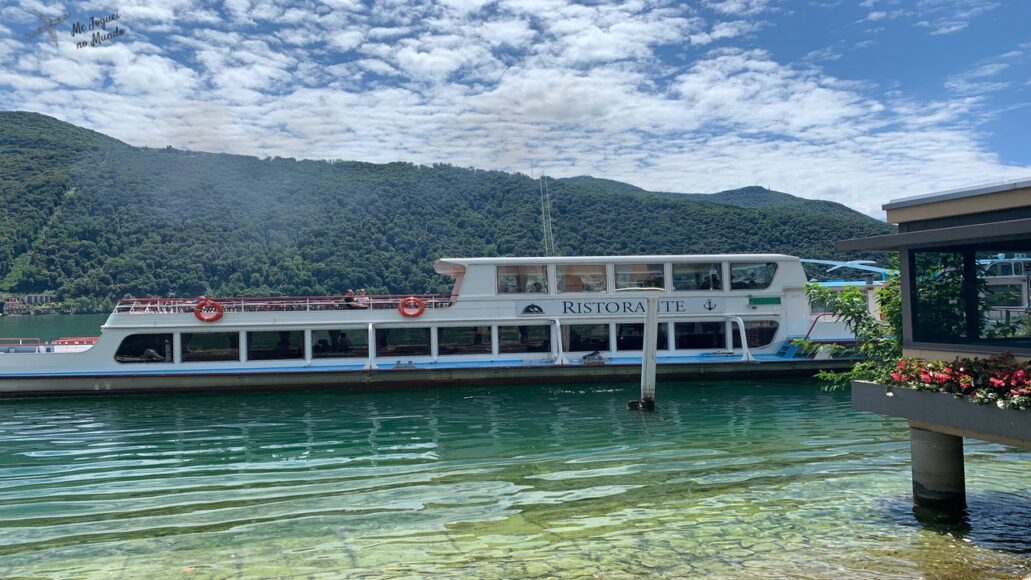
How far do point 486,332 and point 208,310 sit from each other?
682cm

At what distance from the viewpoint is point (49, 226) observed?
7356cm

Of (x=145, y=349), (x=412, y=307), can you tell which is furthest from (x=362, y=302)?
(x=145, y=349)

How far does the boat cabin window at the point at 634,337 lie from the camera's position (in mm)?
19516

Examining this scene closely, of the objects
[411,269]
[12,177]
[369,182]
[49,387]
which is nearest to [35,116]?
[12,177]

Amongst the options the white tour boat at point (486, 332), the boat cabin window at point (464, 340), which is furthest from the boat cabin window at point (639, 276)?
the boat cabin window at point (464, 340)

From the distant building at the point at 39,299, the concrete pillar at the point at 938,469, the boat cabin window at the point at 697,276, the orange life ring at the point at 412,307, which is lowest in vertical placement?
the concrete pillar at the point at 938,469

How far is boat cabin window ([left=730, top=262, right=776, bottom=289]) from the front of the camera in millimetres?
19953

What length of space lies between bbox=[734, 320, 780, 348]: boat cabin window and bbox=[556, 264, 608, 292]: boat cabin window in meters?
3.78

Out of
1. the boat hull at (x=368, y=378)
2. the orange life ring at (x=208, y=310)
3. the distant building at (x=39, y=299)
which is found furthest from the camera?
the distant building at (x=39, y=299)

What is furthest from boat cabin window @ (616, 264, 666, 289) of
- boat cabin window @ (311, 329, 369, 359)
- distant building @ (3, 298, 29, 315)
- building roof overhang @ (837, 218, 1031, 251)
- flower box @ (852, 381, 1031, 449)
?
distant building @ (3, 298, 29, 315)

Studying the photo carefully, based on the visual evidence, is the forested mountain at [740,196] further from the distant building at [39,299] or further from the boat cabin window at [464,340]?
the boat cabin window at [464,340]

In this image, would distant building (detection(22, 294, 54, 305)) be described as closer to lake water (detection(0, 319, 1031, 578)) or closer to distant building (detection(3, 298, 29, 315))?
distant building (detection(3, 298, 29, 315))

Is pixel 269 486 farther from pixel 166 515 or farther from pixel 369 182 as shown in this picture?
pixel 369 182

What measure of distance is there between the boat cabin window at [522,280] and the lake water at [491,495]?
4274 millimetres
